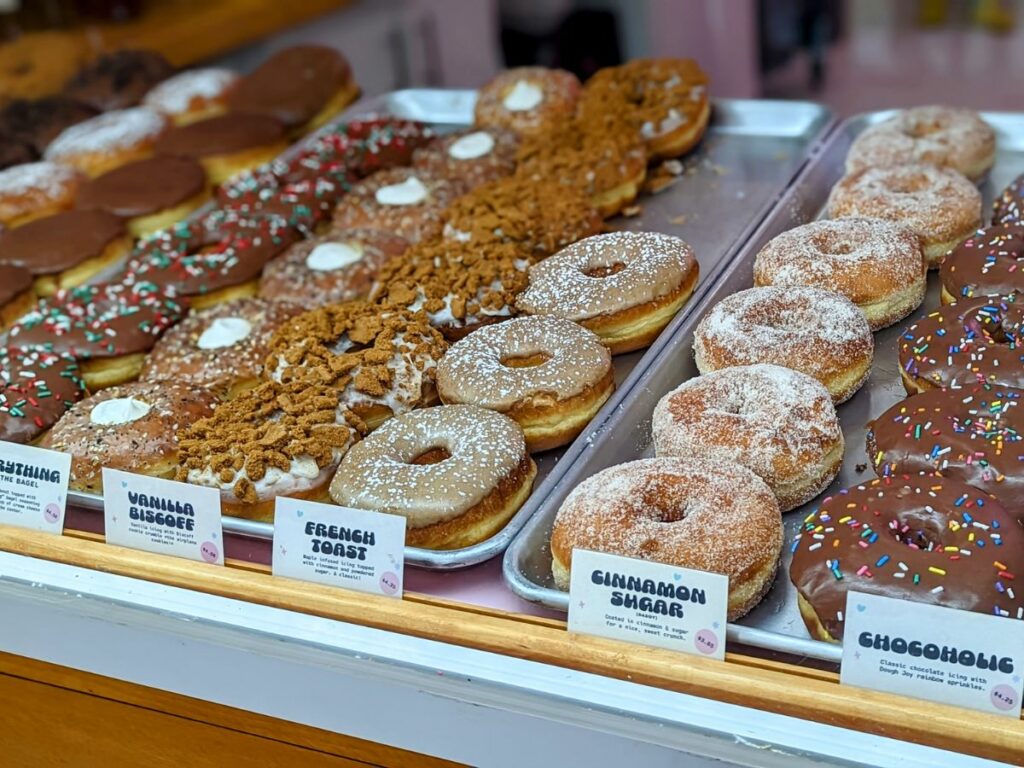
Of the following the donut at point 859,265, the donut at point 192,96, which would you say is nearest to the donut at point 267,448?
the donut at point 859,265

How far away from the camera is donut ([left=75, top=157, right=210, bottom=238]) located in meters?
3.55

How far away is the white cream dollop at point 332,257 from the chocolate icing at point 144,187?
748 millimetres

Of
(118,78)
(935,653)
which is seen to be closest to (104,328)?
(118,78)

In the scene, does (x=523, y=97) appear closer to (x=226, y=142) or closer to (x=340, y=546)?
(x=226, y=142)

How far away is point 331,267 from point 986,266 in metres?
1.54

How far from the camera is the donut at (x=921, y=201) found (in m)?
2.72

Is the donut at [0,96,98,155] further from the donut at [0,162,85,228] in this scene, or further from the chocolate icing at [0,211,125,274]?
the chocolate icing at [0,211,125,274]

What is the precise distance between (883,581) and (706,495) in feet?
→ 1.13

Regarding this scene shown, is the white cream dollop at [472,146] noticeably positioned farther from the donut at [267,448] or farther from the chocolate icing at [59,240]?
the donut at [267,448]

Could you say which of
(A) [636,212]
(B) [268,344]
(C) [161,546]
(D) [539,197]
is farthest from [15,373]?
(A) [636,212]

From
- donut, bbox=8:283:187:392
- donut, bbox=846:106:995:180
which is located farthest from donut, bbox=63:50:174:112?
donut, bbox=846:106:995:180

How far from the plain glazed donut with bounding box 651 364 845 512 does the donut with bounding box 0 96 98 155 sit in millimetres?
2867

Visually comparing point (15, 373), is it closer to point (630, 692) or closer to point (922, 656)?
point (630, 692)

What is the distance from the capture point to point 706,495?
1899mm
